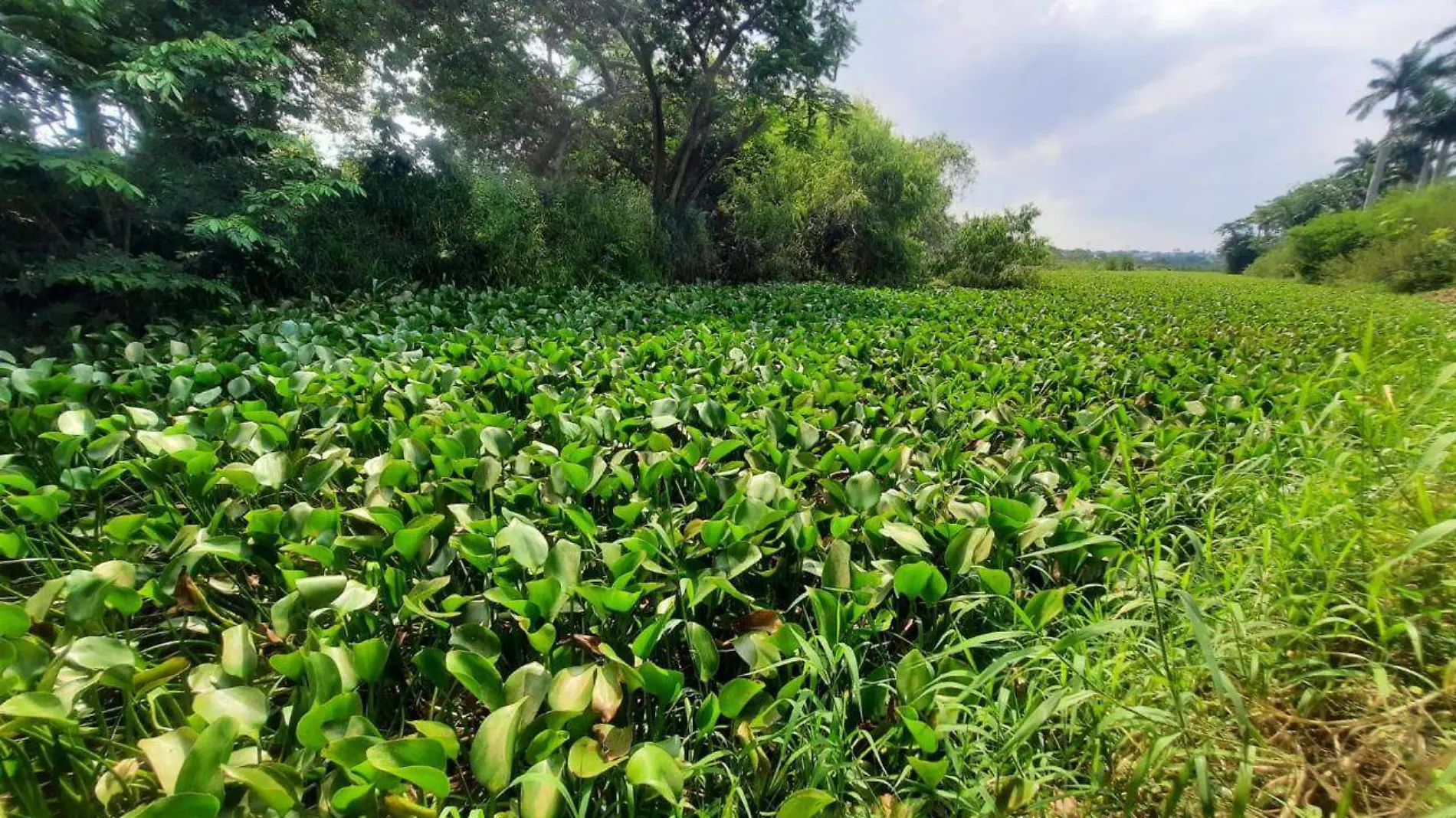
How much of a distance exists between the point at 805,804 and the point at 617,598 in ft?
1.25

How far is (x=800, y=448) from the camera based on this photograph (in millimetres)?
1605

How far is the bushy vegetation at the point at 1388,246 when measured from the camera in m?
13.2

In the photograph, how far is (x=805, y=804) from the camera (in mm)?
685

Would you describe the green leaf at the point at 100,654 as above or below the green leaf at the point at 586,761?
above

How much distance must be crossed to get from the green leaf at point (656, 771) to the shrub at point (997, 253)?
17.8m

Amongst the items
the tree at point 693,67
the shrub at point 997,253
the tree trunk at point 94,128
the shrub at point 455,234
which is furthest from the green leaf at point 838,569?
the shrub at point 997,253

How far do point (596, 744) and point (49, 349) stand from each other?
17.0 ft

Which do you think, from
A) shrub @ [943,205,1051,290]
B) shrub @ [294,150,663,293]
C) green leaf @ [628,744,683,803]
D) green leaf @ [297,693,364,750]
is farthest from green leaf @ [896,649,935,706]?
shrub @ [943,205,1051,290]

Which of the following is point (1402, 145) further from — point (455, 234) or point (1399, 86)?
point (455, 234)

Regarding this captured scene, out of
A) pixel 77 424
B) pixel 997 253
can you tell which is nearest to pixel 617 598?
pixel 77 424

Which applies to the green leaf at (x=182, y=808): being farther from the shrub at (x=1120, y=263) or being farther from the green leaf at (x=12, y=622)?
the shrub at (x=1120, y=263)

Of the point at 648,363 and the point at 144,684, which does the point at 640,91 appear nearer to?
the point at 648,363

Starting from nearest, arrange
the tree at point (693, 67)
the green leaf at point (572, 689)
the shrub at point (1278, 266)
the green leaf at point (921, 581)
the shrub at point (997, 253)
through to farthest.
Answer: the green leaf at point (572, 689) < the green leaf at point (921, 581) < the tree at point (693, 67) < the shrub at point (997, 253) < the shrub at point (1278, 266)

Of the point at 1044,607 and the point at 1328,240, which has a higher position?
the point at 1328,240
